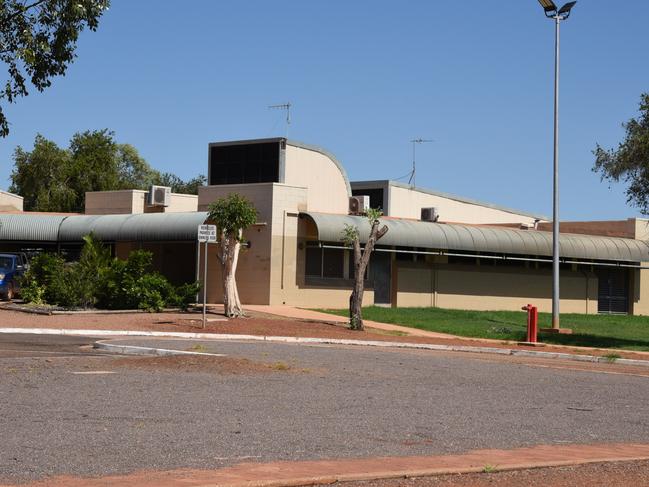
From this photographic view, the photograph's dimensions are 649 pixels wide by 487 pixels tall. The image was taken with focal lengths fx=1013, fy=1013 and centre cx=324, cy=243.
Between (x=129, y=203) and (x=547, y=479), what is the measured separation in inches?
1522

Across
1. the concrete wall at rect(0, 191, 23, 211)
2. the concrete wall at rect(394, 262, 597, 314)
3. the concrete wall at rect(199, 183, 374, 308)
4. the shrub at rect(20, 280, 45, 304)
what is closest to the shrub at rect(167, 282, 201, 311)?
the shrub at rect(20, 280, 45, 304)

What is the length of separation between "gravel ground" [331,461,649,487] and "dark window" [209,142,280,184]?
39686 mm

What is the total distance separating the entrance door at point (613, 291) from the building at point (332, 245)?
0.06m

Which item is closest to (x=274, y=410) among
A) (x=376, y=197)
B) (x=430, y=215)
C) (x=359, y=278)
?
(x=359, y=278)

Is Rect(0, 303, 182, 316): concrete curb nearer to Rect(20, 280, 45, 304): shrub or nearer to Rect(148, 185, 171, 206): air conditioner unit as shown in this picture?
Rect(20, 280, 45, 304): shrub

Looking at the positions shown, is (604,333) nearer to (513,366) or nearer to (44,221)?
(513,366)

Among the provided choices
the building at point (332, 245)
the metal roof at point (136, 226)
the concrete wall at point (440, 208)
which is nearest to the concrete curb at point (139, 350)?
the building at point (332, 245)

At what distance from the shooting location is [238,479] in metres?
8.18

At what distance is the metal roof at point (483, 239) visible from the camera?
40250mm

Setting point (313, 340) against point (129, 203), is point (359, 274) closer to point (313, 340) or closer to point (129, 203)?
point (313, 340)

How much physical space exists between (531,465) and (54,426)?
4879mm

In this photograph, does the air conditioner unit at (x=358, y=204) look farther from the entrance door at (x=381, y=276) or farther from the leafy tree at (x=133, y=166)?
the leafy tree at (x=133, y=166)

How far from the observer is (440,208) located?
58.6 metres

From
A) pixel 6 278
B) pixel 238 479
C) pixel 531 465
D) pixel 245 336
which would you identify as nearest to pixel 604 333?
pixel 245 336
